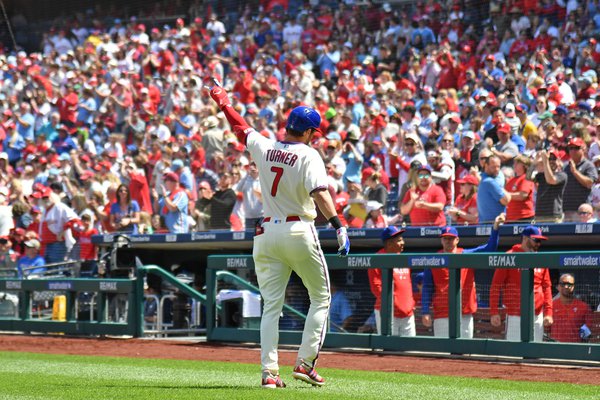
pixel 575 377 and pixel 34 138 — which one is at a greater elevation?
pixel 34 138

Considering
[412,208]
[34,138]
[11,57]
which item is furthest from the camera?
[11,57]

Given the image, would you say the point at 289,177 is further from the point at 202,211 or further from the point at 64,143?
the point at 64,143

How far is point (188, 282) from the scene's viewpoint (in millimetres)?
15281

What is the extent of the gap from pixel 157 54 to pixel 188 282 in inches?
504

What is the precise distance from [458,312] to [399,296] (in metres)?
0.75

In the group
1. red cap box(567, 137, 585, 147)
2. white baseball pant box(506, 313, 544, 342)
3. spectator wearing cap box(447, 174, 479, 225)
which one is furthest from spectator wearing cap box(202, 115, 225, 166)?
white baseball pant box(506, 313, 544, 342)

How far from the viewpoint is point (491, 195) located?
1230 cm

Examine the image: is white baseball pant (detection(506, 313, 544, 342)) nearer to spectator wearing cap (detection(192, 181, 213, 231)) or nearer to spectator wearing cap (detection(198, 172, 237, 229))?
spectator wearing cap (detection(198, 172, 237, 229))

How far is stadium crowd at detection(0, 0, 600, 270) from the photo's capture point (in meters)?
13.6

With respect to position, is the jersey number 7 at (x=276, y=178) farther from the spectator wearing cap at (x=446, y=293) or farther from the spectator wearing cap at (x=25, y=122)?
the spectator wearing cap at (x=25, y=122)

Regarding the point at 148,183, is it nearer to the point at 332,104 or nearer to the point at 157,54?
the point at 332,104

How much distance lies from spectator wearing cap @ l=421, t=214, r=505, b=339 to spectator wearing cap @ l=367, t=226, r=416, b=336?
0.18 meters

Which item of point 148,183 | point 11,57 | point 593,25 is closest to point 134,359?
point 148,183

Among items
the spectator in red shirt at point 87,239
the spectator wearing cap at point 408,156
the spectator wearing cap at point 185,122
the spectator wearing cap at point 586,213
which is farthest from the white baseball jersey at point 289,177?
the spectator wearing cap at point 185,122
